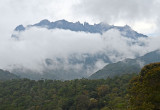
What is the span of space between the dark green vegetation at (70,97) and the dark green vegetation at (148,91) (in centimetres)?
2386

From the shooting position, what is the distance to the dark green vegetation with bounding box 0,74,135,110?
5703 centimetres

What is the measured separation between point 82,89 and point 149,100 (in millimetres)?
47089

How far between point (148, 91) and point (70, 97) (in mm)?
43383

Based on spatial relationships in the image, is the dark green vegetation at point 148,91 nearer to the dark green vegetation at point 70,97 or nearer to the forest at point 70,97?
the forest at point 70,97

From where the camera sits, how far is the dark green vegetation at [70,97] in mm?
57031

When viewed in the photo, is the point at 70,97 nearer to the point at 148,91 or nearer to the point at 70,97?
the point at 70,97

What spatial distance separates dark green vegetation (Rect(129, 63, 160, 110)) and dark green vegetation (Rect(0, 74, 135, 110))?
78.3ft

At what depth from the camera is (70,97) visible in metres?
63.2

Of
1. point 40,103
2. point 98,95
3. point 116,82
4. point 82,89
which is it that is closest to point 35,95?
point 40,103

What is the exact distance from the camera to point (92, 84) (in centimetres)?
7219

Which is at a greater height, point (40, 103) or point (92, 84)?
point (92, 84)

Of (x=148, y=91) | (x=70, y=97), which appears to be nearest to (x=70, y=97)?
(x=70, y=97)

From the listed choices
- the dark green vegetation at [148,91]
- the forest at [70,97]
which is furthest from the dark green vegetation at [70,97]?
the dark green vegetation at [148,91]

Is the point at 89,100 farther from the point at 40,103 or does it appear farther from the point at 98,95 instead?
the point at 40,103
